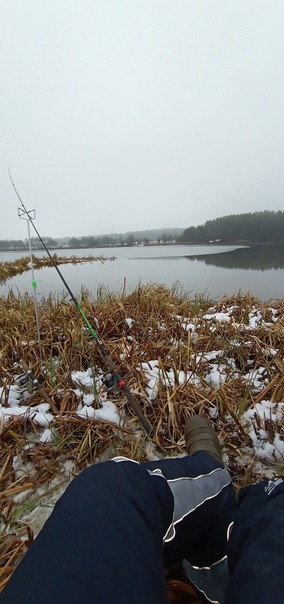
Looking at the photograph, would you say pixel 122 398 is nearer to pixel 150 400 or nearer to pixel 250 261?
pixel 150 400

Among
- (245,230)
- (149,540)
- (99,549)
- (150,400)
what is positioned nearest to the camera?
(99,549)

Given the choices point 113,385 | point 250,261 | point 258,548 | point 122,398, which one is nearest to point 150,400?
point 122,398

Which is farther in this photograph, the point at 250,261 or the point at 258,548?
the point at 250,261

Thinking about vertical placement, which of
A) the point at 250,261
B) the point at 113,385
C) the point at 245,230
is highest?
the point at 245,230

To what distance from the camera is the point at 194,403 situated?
1.81 meters

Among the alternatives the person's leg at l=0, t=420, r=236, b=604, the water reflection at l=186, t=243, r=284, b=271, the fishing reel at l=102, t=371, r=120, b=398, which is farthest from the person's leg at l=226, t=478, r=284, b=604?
the water reflection at l=186, t=243, r=284, b=271

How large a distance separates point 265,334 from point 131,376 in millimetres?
1679

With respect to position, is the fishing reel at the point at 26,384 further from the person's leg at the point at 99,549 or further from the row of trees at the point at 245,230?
the row of trees at the point at 245,230

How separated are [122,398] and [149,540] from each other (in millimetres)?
1106

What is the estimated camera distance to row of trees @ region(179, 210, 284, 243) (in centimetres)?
2441

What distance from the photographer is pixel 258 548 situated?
738 millimetres

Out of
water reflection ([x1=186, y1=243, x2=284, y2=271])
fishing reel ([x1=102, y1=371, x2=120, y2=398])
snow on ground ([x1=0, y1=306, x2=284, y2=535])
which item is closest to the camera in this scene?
snow on ground ([x1=0, y1=306, x2=284, y2=535])

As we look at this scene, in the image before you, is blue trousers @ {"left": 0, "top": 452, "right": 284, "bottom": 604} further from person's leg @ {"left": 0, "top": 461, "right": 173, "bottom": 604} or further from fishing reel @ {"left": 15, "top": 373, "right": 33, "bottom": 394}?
fishing reel @ {"left": 15, "top": 373, "right": 33, "bottom": 394}

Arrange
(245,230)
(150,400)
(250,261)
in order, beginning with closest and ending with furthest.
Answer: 1. (150,400)
2. (250,261)
3. (245,230)
